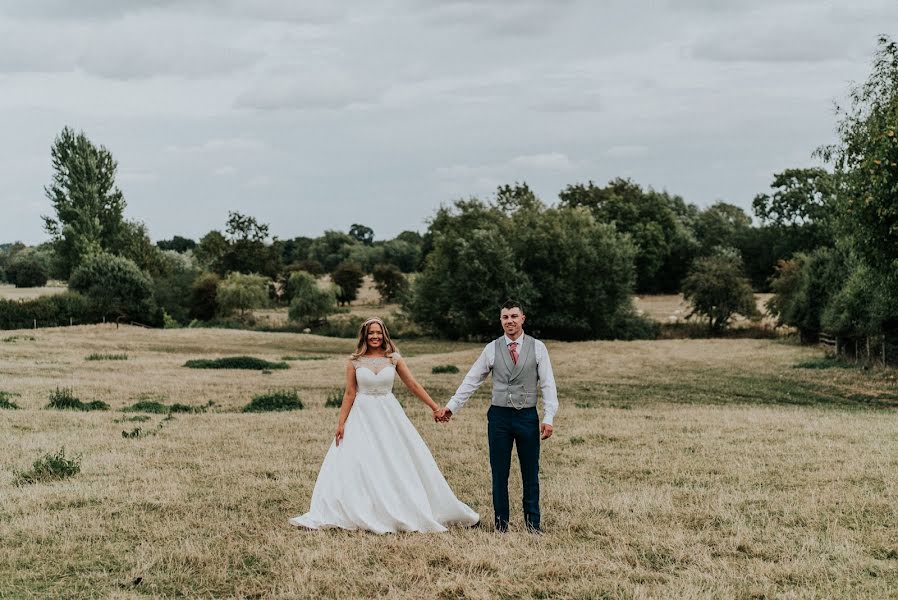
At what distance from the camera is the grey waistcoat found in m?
8.64

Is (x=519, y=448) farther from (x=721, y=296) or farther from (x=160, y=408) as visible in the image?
(x=721, y=296)

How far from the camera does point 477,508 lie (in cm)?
1009

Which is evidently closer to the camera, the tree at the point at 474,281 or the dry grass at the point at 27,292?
the tree at the point at 474,281

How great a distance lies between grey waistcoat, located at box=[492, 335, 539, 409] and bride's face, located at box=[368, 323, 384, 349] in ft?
5.00

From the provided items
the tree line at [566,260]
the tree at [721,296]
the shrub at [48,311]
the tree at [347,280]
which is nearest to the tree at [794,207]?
the tree line at [566,260]

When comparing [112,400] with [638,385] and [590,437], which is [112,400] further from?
[638,385]

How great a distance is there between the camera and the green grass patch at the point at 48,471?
37.4 ft

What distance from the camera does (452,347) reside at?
2164 inches

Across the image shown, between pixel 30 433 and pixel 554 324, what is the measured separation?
151 ft

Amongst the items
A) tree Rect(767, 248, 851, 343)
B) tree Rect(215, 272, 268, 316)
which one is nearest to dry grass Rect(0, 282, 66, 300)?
tree Rect(215, 272, 268, 316)

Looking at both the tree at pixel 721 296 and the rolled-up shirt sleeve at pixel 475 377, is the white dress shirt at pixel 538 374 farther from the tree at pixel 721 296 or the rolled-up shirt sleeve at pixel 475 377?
the tree at pixel 721 296

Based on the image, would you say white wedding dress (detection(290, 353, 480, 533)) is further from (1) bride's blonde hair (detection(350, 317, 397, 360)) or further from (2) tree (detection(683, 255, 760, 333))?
(2) tree (detection(683, 255, 760, 333))

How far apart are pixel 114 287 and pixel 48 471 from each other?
60.8 m

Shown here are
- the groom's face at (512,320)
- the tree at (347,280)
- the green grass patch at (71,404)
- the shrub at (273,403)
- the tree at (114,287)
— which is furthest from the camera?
the tree at (347,280)
